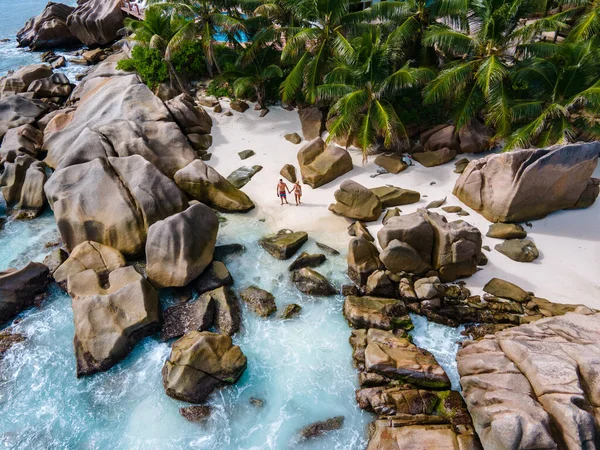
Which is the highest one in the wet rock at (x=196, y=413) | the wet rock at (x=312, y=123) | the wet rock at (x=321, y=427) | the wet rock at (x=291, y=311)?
the wet rock at (x=312, y=123)

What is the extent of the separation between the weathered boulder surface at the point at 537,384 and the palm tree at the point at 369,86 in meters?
10.8

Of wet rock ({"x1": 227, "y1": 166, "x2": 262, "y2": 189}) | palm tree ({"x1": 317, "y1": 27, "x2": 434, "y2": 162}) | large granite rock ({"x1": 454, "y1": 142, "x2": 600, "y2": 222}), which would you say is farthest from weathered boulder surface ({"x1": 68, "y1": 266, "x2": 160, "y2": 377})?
large granite rock ({"x1": 454, "y1": 142, "x2": 600, "y2": 222})

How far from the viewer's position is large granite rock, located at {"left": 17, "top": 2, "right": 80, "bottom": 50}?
44.4m

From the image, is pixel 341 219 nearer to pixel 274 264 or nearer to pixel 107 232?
pixel 274 264

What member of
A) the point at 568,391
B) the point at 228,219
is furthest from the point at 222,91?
the point at 568,391

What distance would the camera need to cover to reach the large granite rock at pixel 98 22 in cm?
4241

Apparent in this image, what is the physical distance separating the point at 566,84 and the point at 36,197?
2616 centimetres

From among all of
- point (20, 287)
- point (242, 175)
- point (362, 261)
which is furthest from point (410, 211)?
point (20, 287)

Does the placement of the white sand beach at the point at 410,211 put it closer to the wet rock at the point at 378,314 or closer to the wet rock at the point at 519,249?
the wet rock at the point at 519,249

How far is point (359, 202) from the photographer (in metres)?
18.0

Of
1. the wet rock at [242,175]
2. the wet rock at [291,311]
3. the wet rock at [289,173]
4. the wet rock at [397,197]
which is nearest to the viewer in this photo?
the wet rock at [291,311]

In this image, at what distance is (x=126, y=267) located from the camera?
50.6ft

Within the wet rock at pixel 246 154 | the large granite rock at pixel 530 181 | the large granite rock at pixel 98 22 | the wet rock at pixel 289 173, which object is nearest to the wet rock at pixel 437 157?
the large granite rock at pixel 530 181

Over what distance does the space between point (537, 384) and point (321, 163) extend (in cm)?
1363
